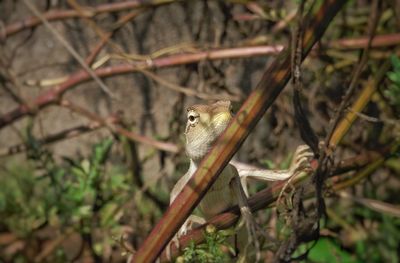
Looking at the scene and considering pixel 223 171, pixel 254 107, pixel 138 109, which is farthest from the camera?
pixel 138 109

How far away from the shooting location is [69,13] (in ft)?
10.4

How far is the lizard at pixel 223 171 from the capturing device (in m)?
1.42

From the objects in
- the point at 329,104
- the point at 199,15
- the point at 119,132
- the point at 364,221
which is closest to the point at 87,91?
the point at 119,132

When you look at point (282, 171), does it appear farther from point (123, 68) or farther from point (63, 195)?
point (123, 68)

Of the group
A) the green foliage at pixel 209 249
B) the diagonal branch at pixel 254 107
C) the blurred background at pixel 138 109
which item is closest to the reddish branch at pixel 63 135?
the blurred background at pixel 138 109

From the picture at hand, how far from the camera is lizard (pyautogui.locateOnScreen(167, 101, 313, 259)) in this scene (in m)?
1.42

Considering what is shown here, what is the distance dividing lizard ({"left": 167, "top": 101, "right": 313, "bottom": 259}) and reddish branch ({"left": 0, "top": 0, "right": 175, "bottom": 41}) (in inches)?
63.2

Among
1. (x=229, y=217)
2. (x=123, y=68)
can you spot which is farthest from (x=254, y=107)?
(x=123, y=68)

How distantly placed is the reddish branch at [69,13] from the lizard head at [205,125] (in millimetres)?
1647

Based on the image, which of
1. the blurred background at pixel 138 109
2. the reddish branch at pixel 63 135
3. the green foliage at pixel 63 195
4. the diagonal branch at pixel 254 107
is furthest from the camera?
the reddish branch at pixel 63 135

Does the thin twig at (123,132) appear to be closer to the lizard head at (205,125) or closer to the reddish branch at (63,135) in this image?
the reddish branch at (63,135)

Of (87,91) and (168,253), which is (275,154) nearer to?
(87,91)

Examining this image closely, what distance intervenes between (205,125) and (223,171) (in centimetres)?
18

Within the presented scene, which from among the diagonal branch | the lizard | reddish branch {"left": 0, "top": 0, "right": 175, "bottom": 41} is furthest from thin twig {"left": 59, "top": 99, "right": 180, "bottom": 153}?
the diagonal branch
